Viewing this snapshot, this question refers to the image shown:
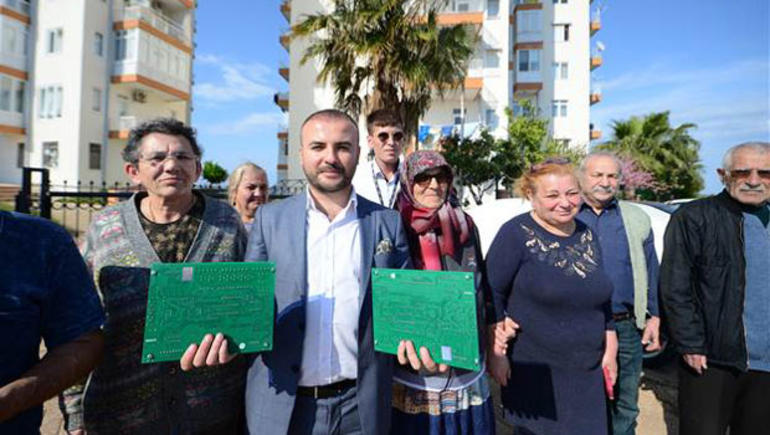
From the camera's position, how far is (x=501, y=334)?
8.41 ft

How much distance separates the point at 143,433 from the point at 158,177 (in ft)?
4.09

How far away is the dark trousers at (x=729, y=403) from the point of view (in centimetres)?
267

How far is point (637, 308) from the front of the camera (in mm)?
3088

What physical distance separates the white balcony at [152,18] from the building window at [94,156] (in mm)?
7570

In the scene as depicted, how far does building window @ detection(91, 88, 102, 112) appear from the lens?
75.9ft

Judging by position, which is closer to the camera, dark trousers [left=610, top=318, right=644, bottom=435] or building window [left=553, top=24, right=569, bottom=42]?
dark trousers [left=610, top=318, right=644, bottom=435]

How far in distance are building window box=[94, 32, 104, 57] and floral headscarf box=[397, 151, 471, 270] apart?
27884 millimetres

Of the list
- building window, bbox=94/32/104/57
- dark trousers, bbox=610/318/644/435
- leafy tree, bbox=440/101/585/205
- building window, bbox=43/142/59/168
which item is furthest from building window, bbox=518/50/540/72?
dark trousers, bbox=610/318/644/435

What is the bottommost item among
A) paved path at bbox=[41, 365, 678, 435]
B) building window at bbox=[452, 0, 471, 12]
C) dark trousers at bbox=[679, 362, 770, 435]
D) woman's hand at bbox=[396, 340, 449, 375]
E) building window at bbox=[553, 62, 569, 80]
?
paved path at bbox=[41, 365, 678, 435]

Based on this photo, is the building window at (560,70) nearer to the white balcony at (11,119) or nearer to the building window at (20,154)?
the white balcony at (11,119)

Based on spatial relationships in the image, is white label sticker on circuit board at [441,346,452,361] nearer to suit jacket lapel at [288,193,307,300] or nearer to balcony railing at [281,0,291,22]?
suit jacket lapel at [288,193,307,300]

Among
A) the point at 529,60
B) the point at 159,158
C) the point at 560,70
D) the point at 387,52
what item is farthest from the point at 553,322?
the point at 560,70

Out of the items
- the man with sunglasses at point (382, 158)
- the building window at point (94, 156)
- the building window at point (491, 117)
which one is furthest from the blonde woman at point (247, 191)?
the building window at point (94, 156)

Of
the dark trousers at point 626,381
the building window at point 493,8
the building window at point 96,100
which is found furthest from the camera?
the building window at point 493,8
